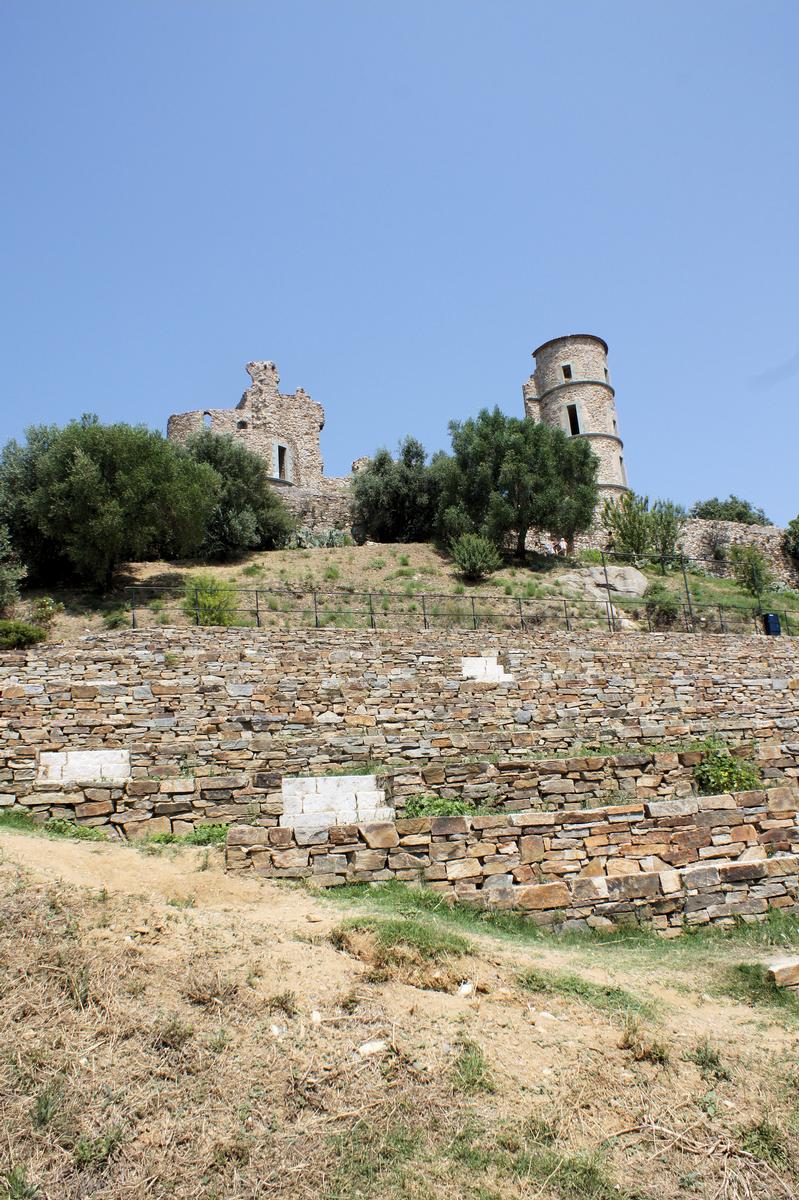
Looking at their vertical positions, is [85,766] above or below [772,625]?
below

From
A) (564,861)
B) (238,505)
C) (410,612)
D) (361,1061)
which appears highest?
(238,505)

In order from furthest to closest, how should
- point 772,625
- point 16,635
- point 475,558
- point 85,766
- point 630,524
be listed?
point 630,524, point 475,558, point 772,625, point 16,635, point 85,766

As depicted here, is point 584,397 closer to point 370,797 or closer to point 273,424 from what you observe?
point 273,424

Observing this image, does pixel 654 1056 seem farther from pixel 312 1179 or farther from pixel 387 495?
pixel 387 495

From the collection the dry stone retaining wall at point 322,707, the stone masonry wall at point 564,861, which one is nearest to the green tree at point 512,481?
the dry stone retaining wall at point 322,707

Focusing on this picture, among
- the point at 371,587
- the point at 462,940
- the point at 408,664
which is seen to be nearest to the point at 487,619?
the point at 371,587

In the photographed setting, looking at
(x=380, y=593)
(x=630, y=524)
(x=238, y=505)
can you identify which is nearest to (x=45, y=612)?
(x=380, y=593)

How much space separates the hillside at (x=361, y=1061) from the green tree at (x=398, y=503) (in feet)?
90.2

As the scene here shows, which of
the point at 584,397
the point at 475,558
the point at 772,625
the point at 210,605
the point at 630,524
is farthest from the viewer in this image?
the point at 584,397

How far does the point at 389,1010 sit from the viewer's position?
15.3 ft

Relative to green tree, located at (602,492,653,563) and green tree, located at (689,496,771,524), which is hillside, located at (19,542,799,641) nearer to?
green tree, located at (602,492,653,563)

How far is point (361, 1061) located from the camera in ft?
13.7

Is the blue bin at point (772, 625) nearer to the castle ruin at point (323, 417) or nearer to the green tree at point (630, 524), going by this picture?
the green tree at point (630, 524)

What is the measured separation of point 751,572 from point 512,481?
1204 centimetres
